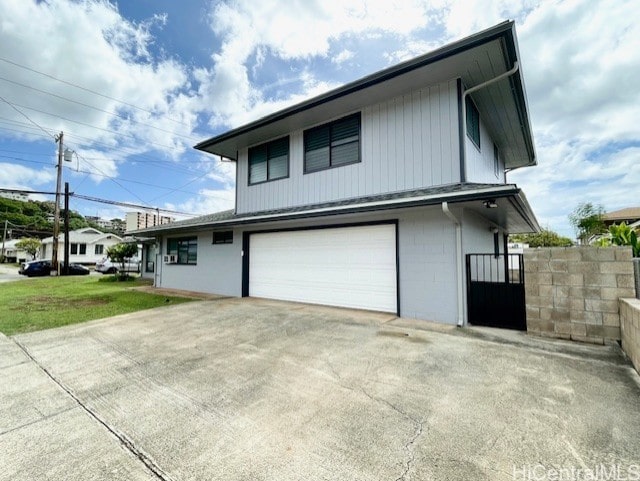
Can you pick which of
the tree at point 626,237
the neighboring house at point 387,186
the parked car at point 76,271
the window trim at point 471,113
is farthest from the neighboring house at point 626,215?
the parked car at point 76,271

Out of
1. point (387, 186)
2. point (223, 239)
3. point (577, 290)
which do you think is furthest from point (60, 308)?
point (577, 290)

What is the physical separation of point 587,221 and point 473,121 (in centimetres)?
2083

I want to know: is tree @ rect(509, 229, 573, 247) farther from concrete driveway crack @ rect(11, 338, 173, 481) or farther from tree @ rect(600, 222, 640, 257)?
concrete driveway crack @ rect(11, 338, 173, 481)

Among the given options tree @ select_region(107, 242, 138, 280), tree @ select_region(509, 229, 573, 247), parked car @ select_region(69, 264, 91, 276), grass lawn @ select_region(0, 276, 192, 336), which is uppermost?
tree @ select_region(509, 229, 573, 247)

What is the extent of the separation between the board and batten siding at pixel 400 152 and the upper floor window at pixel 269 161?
0.80m

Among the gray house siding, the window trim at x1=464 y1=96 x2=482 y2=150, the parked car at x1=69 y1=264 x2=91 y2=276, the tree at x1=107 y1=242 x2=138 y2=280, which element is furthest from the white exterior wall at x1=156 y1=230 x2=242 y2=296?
the parked car at x1=69 y1=264 x2=91 y2=276

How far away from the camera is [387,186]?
23.4ft

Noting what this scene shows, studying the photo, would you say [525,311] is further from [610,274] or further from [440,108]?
[440,108]

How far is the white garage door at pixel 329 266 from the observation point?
23.2 ft

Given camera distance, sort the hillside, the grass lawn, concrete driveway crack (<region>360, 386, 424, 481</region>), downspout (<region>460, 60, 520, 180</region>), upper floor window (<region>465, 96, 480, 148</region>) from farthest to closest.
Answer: the hillside
upper floor window (<region>465, 96, 480, 148</region>)
the grass lawn
downspout (<region>460, 60, 520, 180</region>)
concrete driveway crack (<region>360, 386, 424, 481</region>)

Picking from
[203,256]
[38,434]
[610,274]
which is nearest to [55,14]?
[203,256]

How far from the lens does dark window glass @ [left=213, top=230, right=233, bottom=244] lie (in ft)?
34.6

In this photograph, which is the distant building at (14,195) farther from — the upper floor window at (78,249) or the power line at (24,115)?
the upper floor window at (78,249)

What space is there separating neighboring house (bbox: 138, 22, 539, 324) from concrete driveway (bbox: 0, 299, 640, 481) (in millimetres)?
2289
